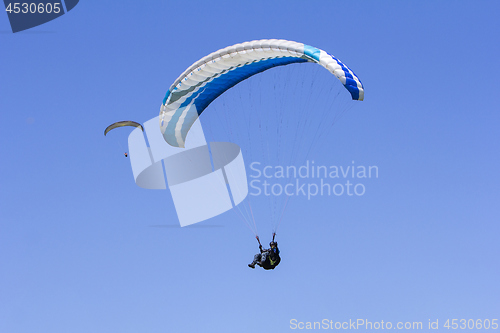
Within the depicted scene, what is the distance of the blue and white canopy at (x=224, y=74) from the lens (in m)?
17.7

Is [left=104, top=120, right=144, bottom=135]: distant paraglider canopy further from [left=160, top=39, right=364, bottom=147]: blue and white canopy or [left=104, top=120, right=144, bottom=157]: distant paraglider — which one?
[left=160, top=39, right=364, bottom=147]: blue and white canopy

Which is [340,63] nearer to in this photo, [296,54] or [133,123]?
[296,54]

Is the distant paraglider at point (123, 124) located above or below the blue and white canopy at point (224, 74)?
above

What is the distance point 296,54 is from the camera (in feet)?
60.0

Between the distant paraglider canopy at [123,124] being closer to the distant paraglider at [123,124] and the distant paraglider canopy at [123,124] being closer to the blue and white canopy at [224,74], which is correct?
the distant paraglider at [123,124]

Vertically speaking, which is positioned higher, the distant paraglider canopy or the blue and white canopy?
the distant paraglider canopy

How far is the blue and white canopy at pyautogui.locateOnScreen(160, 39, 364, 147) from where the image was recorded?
58.0 ft

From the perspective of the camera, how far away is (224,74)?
20984 mm

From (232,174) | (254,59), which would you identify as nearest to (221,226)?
(232,174)

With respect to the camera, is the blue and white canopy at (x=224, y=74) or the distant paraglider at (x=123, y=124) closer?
the blue and white canopy at (x=224, y=74)

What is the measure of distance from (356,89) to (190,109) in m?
7.07

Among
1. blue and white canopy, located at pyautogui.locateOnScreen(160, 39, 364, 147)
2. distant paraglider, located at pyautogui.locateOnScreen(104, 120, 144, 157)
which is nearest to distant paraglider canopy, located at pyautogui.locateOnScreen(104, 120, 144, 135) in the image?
distant paraglider, located at pyautogui.locateOnScreen(104, 120, 144, 157)

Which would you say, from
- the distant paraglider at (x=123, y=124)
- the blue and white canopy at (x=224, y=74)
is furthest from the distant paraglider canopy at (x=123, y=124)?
the blue and white canopy at (x=224, y=74)

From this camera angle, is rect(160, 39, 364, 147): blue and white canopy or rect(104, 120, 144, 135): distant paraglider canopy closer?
rect(160, 39, 364, 147): blue and white canopy
